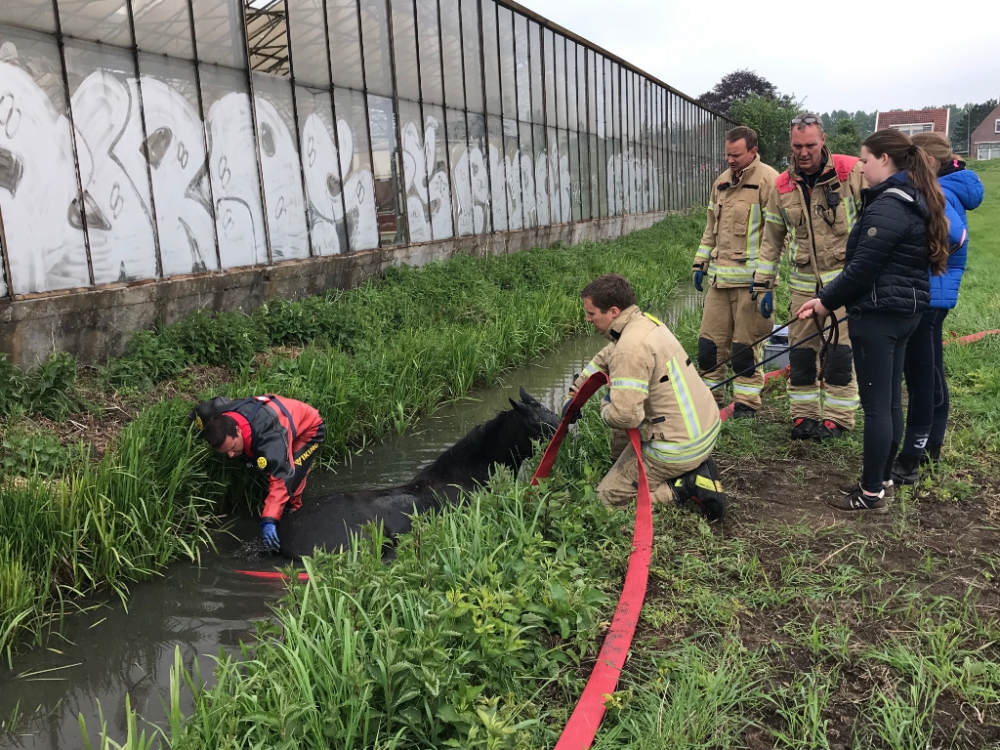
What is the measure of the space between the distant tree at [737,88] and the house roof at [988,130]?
151 feet

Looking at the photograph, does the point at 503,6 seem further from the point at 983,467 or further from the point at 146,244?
the point at 983,467

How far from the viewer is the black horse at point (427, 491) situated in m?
4.44

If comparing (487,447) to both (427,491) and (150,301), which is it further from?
(150,301)

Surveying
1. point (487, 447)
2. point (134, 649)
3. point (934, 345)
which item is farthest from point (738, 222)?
point (134, 649)

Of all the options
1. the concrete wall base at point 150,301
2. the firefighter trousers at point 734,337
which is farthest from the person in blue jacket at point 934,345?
the concrete wall base at point 150,301

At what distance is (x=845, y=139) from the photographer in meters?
47.0

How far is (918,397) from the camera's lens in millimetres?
4176

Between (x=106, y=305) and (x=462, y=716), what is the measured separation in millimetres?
5826

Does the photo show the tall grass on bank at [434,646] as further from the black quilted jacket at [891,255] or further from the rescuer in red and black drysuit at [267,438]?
the black quilted jacket at [891,255]

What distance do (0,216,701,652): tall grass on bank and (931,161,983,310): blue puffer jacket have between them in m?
4.13

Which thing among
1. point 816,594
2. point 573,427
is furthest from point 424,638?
point 573,427

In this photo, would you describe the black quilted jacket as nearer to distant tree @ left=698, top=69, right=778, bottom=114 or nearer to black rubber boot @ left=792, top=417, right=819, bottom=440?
black rubber boot @ left=792, top=417, right=819, bottom=440

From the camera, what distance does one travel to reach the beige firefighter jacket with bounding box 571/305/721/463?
12.6 feet

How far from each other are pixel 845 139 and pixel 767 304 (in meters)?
47.8
